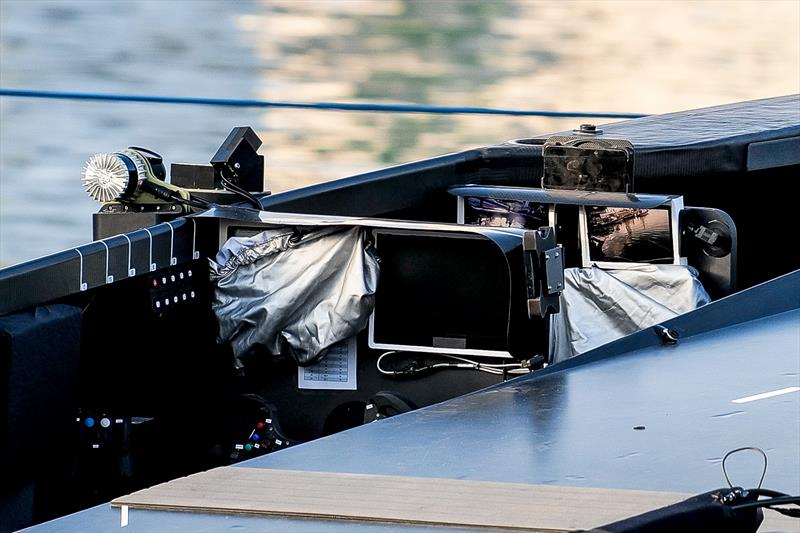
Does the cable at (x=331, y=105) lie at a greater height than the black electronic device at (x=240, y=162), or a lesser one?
greater

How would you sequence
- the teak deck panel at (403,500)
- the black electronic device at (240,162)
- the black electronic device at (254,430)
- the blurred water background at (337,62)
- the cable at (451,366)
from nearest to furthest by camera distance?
the teak deck panel at (403,500), the cable at (451,366), the black electronic device at (254,430), the black electronic device at (240,162), the blurred water background at (337,62)

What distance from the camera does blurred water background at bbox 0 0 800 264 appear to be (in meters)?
6.80

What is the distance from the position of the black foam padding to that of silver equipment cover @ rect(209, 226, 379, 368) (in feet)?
1.46

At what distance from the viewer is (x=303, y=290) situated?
2881 millimetres

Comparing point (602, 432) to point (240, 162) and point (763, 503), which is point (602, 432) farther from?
point (240, 162)

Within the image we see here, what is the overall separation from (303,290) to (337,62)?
13.9ft

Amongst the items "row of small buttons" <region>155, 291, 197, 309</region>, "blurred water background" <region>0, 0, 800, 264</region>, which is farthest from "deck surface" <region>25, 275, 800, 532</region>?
"blurred water background" <region>0, 0, 800, 264</region>

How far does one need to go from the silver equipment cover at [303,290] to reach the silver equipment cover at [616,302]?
463 millimetres

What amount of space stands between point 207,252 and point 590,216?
0.91m

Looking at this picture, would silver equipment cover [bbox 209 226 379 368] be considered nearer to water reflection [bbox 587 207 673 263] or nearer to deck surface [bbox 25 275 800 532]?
deck surface [bbox 25 275 800 532]

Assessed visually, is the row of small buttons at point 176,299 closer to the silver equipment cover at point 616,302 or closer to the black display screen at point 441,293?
the black display screen at point 441,293

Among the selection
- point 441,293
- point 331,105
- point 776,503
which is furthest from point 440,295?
point 331,105

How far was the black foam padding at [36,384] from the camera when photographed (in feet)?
7.80

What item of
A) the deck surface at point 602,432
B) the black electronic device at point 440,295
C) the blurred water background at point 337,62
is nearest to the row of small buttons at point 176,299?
the black electronic device at point 440,295
